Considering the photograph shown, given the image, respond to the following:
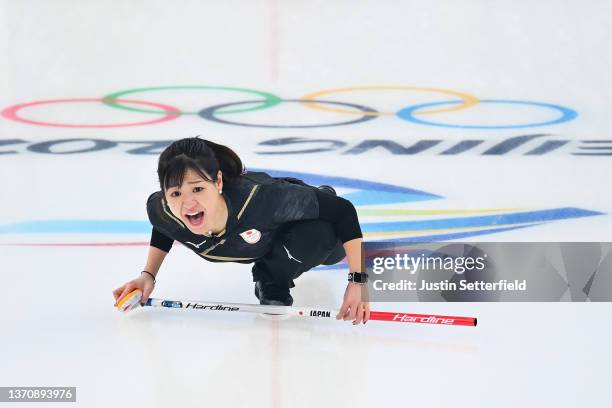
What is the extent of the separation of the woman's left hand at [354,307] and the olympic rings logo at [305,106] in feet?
8.41

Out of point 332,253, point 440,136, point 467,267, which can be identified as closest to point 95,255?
point 332,253

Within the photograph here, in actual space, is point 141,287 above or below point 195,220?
below

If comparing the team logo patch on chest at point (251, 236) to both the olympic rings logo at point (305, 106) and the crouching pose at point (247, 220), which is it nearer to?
the crouching pose at point (247, 220)

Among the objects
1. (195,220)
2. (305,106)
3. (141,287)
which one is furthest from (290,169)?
(195,220)

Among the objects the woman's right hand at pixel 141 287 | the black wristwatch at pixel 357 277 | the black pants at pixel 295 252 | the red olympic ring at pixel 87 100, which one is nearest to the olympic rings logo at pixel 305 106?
the red olympic ring at pixel 87 100

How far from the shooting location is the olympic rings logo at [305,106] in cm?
519

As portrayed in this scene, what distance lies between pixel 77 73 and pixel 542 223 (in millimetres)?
3641

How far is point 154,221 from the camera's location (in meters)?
2.77

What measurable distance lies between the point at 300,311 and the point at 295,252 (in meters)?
0.19

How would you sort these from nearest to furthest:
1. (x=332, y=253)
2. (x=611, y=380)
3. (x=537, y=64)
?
(x=611, y=380)
(x=332, y=253)
(x=537, y=64)

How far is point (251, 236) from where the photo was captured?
2746 millimetres

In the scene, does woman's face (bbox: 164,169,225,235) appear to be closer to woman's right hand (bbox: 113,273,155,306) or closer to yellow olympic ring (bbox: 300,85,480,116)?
woman's right hand (bbox: 113,273,155,306)

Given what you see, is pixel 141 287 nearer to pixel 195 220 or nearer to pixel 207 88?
pixel 195 220

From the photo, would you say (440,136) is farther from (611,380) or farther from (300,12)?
(611,380)
